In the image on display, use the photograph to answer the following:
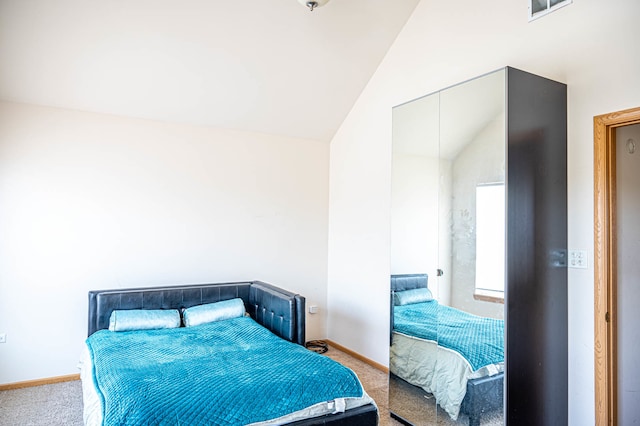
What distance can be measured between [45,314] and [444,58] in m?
4.22

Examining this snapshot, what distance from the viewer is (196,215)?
420cm

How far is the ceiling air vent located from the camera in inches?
97.8

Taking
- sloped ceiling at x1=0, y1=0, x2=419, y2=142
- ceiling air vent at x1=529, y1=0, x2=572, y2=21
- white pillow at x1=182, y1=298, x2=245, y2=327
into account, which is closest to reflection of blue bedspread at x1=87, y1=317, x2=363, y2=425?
white pillow at x1=182, y1=298, x2=245, y2=327

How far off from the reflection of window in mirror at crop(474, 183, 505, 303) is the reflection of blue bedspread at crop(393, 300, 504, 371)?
0.63ft

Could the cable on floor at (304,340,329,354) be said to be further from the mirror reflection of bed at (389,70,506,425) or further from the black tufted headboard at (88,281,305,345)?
the mirror reflection of bed at (389,70,506,425)

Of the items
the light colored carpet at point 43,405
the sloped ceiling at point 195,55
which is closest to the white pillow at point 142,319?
the light colored carpet at point 43,405

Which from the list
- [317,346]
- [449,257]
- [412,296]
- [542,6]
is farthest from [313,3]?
[317,346]

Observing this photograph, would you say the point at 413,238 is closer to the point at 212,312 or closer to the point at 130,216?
the point at 212,312

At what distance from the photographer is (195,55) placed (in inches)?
137

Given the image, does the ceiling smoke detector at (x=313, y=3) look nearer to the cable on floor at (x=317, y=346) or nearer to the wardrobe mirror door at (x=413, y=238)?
the wardrobe mirror door at (x=413, y=238)

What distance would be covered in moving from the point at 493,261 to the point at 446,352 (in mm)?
738

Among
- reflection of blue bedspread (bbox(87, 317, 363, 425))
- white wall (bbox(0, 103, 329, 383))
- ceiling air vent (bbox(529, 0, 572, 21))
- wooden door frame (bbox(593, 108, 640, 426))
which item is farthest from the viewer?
white wall (bbox(0, 103, 329, 383))

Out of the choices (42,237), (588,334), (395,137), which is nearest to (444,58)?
(395,137)

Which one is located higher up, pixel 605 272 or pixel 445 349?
pixel 605 272
